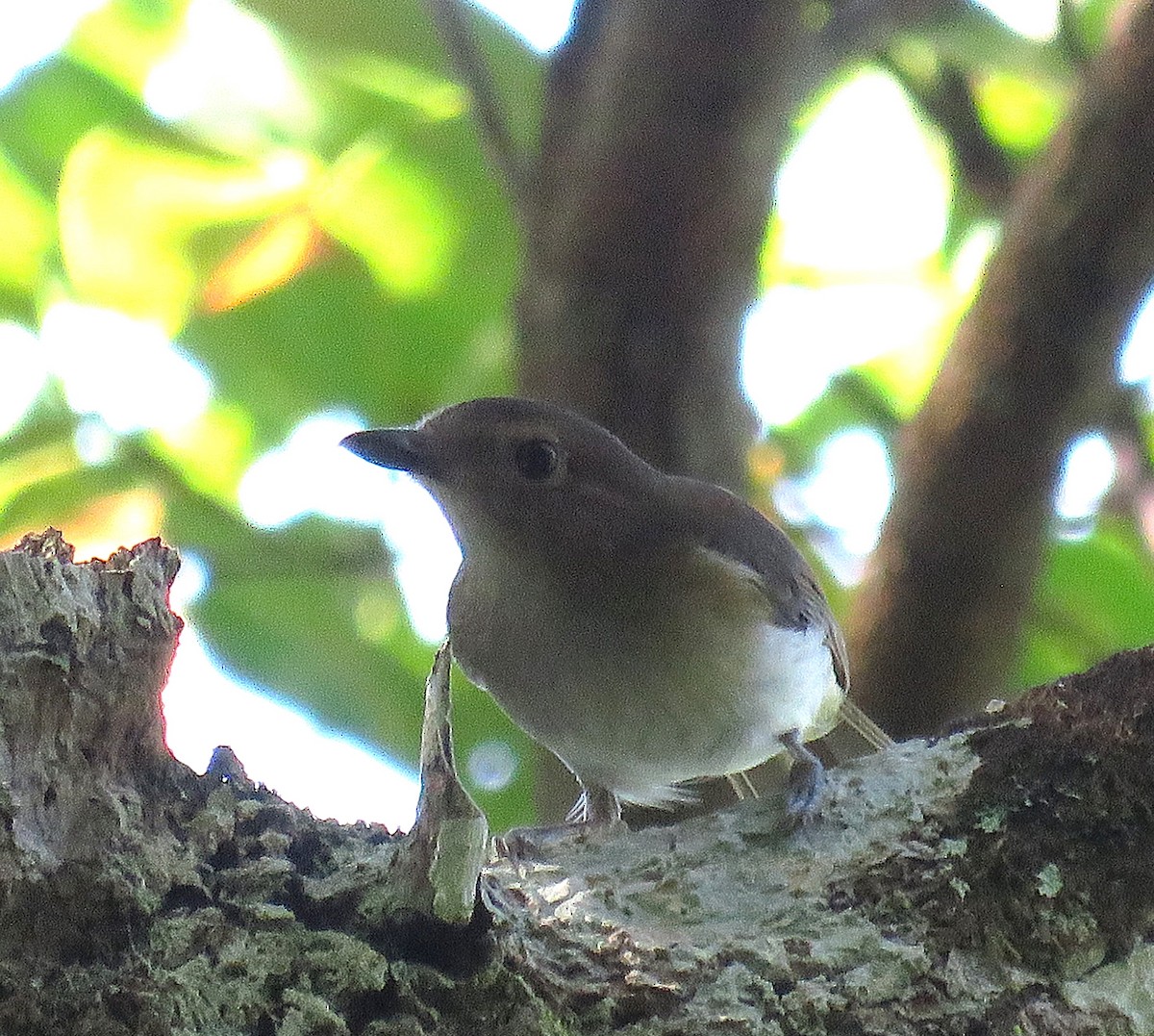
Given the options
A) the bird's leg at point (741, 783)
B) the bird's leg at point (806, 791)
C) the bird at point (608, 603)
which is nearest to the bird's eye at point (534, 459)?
the bird at point (608, 603)

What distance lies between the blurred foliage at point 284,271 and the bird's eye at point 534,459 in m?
0.69

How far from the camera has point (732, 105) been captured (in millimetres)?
2572

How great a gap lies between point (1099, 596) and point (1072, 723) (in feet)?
5.29

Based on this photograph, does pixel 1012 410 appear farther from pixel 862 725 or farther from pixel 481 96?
pixel 481 96

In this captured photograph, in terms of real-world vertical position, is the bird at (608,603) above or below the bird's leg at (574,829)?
above

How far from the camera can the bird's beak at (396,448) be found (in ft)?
7.38

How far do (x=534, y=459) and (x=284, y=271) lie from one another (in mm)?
835

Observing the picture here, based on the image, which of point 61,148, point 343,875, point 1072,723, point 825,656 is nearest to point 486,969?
point 343,875

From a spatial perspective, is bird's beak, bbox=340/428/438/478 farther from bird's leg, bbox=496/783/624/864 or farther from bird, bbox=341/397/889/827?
bird's leg, bbox=496/783/624/864

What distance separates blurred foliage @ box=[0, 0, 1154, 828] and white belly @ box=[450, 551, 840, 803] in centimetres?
71

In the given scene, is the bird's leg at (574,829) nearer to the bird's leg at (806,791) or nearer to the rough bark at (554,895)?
the rough bark at (554,895)

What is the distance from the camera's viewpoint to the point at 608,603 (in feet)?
7.24

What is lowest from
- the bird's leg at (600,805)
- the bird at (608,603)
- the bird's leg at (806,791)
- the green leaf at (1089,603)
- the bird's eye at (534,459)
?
the bird's leg at (806,791)

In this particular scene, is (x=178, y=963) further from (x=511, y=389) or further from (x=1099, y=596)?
(x=1099, y=596)
